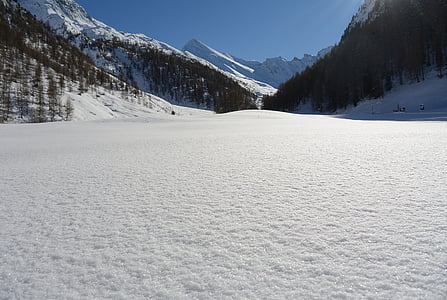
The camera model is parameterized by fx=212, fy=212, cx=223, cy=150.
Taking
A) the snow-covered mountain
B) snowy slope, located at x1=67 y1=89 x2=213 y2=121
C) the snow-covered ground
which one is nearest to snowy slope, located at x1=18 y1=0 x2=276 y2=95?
snowy slope, located at x1=67 y1=89 x2=213 y2=121

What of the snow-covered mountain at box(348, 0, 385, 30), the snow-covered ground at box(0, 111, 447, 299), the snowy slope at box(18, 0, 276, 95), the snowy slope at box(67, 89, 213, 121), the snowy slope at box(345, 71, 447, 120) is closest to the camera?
the snow-covered ground at box(0, 111, 447, 299)

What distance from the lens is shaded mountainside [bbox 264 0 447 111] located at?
3419 cm

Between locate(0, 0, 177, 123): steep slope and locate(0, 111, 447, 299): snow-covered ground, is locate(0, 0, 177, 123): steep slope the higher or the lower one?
the higher one

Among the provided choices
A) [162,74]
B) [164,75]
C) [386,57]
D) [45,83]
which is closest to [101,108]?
[45,83]

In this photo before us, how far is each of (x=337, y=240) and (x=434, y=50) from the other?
49.1 metres

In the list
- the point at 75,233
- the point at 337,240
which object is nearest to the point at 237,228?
the point at 337,240

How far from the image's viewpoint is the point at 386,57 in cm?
4050

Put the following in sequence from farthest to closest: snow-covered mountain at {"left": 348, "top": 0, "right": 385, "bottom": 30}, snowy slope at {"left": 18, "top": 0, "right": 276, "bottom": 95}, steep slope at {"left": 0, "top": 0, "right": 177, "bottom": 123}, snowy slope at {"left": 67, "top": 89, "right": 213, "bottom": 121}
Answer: snowy slope at {"left": 18, "top": 0, "right": 276, "bottom": 95} → snow-covered mountain at {"left": 348, "top": 0, "right": 385, "bottom": 30} → snowy slope at {"left": 67, "top": 89, "right": 213, "bottom": 121} → steep slope at {"left": 0, "top": 0, "right": 177, "bottom": 123}

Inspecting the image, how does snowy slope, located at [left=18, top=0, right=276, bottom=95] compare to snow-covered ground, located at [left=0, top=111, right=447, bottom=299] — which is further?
snowy slope, located at [left=18, top=0, right=276, bottom=95]

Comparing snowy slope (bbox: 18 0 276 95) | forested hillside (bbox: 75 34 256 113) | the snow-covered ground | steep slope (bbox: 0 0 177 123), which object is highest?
snowy slope (bbox: 18 0 276 95)

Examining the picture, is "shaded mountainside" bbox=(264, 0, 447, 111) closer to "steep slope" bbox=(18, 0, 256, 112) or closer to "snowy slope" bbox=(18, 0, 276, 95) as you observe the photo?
"steep slope" bbox=(18, 0, 256, 112)

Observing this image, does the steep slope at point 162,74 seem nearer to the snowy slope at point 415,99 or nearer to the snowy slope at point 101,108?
the snowy slope at point 101,108

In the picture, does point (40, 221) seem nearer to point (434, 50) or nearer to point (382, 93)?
point (382, 93)

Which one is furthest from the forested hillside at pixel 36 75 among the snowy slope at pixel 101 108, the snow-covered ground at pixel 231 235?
the snow-covered ground at pixel 231 235
